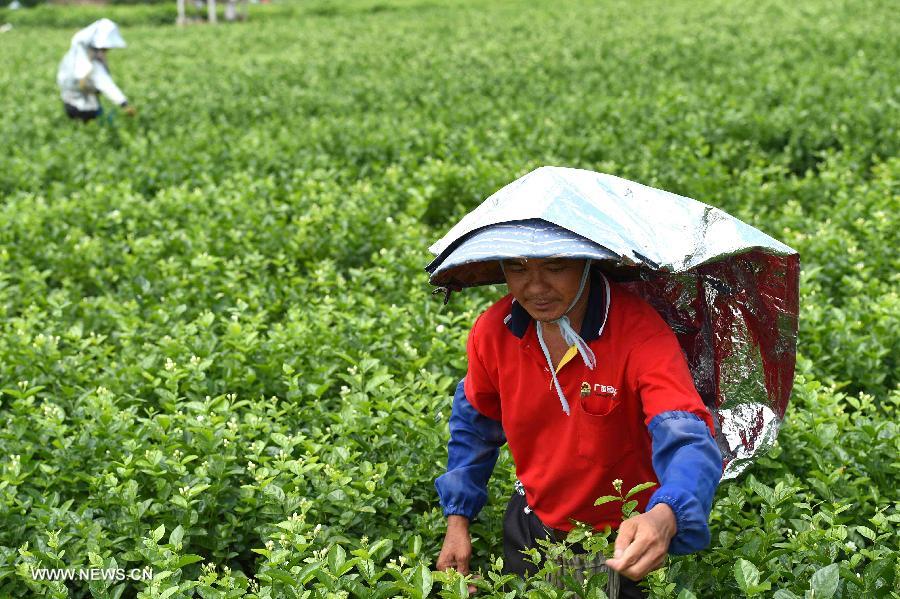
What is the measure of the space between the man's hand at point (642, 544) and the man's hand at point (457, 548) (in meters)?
0.80

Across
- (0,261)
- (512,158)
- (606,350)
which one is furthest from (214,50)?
(606,350)

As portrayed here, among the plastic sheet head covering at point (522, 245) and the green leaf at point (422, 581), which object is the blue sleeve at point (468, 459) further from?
the plastic sheet head covering at point (522, 245)

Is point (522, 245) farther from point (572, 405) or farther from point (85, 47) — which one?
point (85, 47)

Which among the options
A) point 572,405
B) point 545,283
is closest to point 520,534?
point 572,405

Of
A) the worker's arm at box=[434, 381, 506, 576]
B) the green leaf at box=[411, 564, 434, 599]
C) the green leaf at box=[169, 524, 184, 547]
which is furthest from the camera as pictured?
the green leaf at box=[169, 524, 184, 547]

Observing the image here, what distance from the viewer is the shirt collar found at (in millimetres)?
2441

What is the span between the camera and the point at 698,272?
8.69 feet

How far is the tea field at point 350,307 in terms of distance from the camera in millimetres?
3041

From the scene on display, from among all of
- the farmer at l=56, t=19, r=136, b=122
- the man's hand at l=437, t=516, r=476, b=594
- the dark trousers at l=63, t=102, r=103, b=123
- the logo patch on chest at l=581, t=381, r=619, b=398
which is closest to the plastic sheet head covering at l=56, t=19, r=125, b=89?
the farmer at l=56, t=19, r=136, b=122

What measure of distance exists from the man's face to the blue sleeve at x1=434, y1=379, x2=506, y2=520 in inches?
17.8

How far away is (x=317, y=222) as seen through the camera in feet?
21.4

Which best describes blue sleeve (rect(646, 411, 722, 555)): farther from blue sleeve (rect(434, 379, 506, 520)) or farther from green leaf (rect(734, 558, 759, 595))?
blue sleeve (rect(434, 379, 506, 520))

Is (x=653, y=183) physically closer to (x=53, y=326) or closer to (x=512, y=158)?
(x=512, y=158)

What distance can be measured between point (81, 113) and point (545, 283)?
952 centimetres
